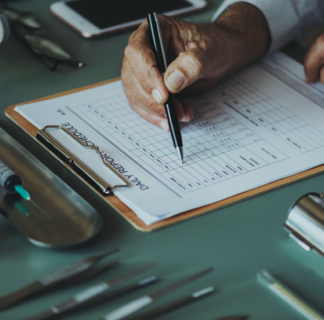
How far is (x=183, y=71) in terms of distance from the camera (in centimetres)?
74

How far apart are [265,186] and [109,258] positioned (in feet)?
0.83

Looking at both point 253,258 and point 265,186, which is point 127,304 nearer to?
point 253,258

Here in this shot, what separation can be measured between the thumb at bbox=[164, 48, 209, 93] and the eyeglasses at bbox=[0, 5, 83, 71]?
0.29m

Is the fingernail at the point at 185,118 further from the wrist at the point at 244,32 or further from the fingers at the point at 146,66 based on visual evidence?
the wrist at the point at 244,32

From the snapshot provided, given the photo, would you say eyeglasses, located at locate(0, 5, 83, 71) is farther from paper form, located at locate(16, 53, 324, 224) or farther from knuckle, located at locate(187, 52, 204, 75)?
knuckle, located at locate(187, 52, 204, 75)

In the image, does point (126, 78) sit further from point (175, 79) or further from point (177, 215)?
point (177, 215)

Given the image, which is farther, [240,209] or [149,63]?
[149,63]

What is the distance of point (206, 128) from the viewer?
0.79m

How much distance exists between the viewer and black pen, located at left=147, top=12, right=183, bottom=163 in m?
0.71

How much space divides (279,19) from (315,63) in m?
0.17

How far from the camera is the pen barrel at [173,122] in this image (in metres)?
0.71

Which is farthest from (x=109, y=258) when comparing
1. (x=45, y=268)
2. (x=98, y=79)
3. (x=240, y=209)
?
(x=98, y=79)

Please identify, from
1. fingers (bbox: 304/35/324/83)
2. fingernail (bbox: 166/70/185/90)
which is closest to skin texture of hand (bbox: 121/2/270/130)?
fingernail (bbox: 166/70/185/90)

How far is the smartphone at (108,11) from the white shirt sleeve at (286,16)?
140 millimetres
